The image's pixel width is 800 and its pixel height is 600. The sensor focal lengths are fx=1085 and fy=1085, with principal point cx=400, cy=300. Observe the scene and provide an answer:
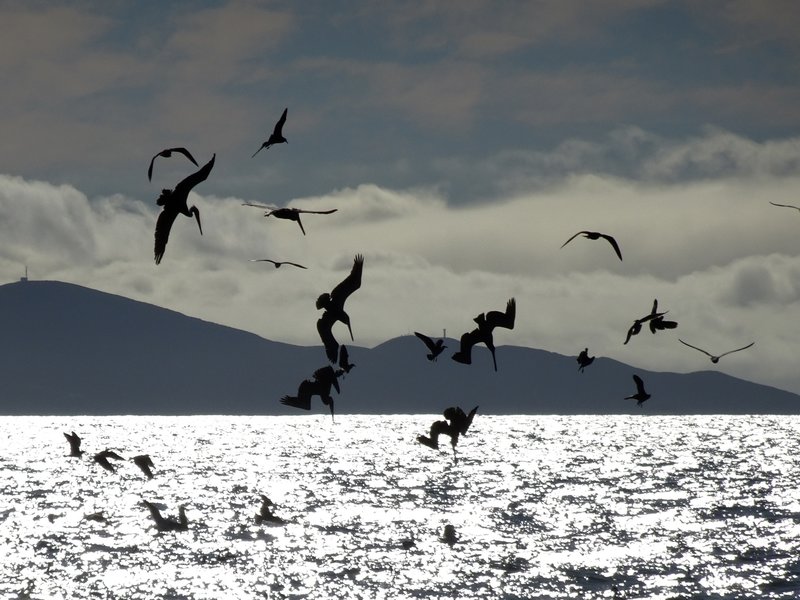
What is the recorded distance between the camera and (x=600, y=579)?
196ft

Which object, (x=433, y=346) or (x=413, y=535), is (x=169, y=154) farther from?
(x=413, y=535)

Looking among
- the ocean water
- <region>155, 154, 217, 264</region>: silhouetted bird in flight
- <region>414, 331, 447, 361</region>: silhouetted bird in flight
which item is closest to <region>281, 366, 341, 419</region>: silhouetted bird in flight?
<region>414, 331, 447, 361</region>: silhouetted bird in flight

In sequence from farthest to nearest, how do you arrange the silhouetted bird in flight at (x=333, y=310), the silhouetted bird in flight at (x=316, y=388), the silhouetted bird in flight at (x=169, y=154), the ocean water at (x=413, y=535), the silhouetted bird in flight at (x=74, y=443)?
the ocean water at (x=413, y=535) < the silhouetted bird in flight at (x=74, y=443) < the silhouetted bird in flight at (x=316, y=388) < the silhouetted bird in flight at (x=333, y=310) < the silhouetted bird in flight at (x=169, y=154)

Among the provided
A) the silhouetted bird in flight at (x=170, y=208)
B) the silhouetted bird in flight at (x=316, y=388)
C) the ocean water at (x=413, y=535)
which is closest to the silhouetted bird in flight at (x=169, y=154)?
the silhouetted bird in flight at (x=170, y=208)

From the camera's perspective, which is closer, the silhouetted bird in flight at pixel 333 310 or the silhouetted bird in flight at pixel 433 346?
the silhouetted bird in flight at pixel 333 310

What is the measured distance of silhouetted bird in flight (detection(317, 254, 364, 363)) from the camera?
787 inches

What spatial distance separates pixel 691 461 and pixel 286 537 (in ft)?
348

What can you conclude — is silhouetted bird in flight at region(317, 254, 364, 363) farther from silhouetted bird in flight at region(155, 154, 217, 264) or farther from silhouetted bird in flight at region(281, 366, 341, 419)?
silhouetted bird in flight at region(155, 154, 217, 264)

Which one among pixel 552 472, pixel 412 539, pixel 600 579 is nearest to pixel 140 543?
pixel 412 539

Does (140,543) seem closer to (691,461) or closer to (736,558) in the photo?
(736,558)

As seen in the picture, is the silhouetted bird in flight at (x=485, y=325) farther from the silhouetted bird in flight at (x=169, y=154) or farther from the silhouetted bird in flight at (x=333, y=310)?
the silhouetted bird in flight at (x=169, y=154)

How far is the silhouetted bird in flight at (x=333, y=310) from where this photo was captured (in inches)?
787

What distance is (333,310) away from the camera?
20250 millimetres

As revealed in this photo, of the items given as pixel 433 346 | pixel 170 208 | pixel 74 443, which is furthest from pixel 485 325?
pixel 74 443
